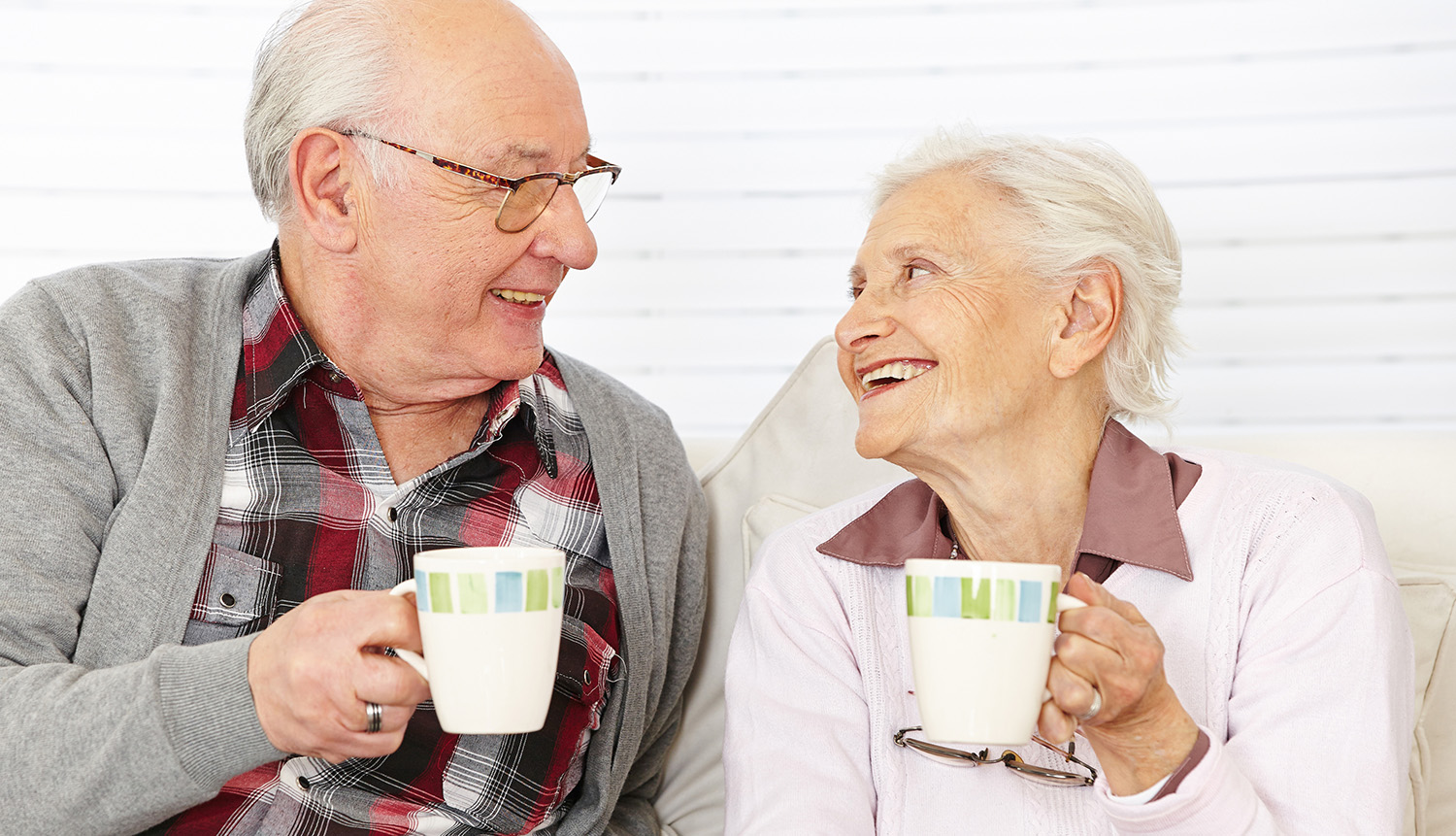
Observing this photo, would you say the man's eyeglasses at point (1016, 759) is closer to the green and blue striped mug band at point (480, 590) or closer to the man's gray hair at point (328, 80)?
the green and blue striped mug band at point (480, 590)

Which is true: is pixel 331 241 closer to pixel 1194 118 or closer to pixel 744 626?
pixel 744 626

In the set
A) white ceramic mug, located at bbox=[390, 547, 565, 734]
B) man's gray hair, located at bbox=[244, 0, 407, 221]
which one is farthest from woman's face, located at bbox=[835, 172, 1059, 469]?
man's gray hair, located at bbox=[244, 0, 407, 221]

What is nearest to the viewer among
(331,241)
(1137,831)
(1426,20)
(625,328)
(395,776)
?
(1137,831)

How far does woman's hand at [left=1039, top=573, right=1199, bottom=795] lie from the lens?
1.02 metres

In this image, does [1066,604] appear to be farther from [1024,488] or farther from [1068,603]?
[1024,488]

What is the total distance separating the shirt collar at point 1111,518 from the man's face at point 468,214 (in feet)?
1.70

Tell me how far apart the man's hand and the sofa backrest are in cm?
84

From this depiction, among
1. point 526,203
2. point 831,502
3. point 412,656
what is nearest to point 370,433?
point 526,203

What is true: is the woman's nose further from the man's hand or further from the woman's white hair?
the man's hand

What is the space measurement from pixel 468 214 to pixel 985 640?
0.91 m

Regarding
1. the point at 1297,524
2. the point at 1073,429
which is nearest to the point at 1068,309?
the point at 1073,429

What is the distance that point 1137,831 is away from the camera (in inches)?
43.6

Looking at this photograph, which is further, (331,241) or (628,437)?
(628,437)

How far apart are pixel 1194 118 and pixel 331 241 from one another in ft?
5.70
